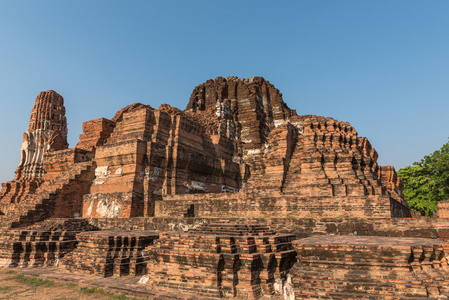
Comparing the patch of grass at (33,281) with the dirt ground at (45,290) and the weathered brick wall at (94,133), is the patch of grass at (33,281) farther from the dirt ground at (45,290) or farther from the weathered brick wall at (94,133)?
the weathered brick wall at (94,133)

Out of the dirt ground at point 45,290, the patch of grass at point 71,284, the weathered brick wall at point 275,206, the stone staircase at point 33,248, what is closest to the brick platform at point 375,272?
the dirt ground at point 45,290

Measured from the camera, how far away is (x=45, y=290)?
7.47m

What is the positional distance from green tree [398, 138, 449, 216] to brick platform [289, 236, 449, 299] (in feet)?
73.2

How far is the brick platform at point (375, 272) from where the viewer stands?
509cm

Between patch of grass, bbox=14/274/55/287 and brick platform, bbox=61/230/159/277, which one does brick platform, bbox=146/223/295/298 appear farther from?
patch of grass, bbox=14/274/55/287

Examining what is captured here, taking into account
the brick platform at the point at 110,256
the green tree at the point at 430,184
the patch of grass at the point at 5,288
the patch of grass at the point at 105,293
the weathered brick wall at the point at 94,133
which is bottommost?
the patch of grass at the point at 5,288

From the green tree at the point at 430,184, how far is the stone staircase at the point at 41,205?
2477 centimetres

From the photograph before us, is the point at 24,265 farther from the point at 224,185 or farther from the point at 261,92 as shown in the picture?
the point at 261,92

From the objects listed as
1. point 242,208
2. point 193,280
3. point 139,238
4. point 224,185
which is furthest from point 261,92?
point 193,280

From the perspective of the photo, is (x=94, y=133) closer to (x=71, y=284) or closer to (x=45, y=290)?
(x=71, y=284)

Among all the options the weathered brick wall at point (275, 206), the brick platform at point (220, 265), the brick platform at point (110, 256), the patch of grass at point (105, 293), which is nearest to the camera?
the brick platform at point (220, 265)

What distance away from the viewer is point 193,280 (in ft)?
21.9

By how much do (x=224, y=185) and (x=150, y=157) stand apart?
18.8 feet

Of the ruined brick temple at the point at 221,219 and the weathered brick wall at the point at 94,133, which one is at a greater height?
the weathered brick wall at the point at 94,133
